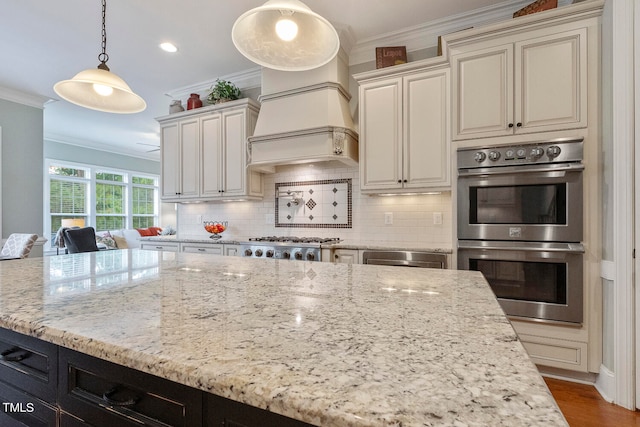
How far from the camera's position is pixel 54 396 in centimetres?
81

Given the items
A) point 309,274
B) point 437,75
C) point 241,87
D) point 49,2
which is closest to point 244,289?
point 309,274

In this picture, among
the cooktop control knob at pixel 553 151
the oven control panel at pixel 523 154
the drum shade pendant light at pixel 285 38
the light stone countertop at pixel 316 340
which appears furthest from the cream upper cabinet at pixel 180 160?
the cooktop control knob at pixel 553 151

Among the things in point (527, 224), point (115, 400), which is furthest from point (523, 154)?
point (115, 400)

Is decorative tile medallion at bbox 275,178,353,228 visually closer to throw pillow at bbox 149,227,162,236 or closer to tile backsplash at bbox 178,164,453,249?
tile backsplash at bbox 178,164,453,249

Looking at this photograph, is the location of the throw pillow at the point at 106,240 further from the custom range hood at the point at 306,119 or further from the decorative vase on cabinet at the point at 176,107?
the custom range hood at the point at 306,119

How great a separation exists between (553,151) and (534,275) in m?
0.86

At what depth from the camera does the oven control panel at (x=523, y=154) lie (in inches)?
83.0

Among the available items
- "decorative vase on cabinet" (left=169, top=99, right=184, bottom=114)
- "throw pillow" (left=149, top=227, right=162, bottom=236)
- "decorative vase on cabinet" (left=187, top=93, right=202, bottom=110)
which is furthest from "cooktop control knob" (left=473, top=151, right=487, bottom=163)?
"throw pillow" (left=149, top=227, right=162, bottom=236)

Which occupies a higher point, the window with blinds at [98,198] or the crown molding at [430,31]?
the crown molding at [430,31]

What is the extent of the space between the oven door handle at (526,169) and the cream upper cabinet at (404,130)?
313 mm

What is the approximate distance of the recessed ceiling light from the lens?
3.27m

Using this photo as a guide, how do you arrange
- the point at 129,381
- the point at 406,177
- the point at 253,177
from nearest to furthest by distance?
the point at 129,381 < the point at 406,177 < the point at 253,177

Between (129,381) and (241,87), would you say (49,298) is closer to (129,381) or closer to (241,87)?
(129,381)

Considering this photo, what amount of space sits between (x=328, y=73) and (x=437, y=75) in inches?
40.6
